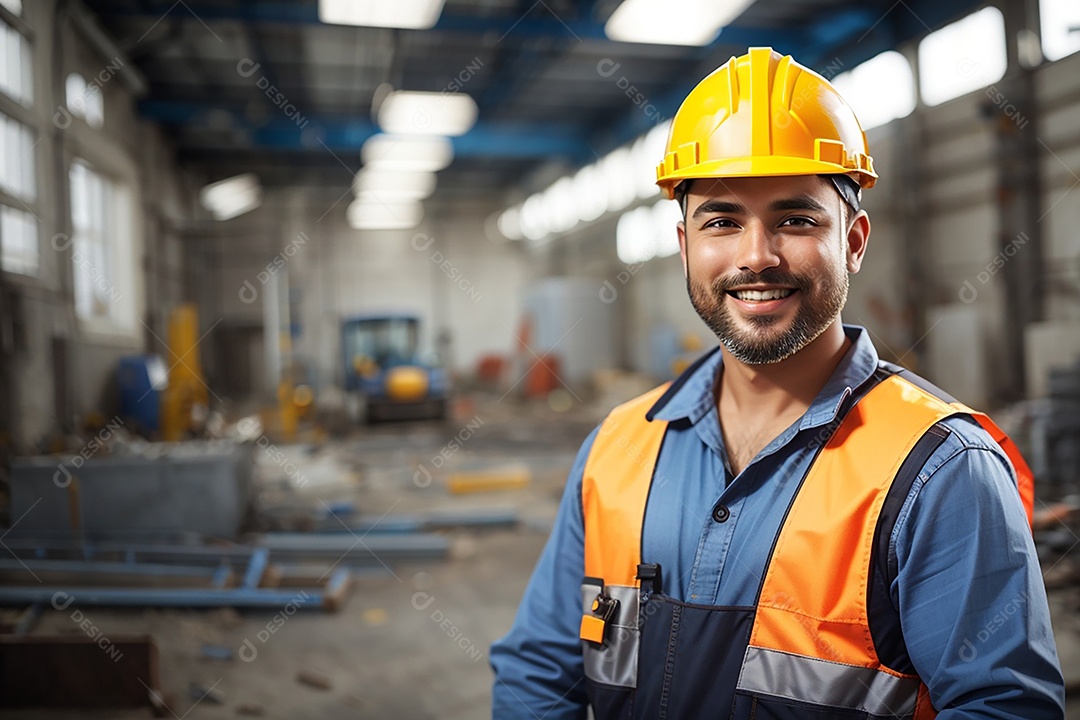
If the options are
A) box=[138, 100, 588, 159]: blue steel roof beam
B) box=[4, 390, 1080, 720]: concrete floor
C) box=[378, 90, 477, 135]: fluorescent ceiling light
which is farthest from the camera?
box=[138, 100, 588, 159]: blue steel roof beam

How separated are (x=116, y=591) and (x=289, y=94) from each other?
12530 millimetres

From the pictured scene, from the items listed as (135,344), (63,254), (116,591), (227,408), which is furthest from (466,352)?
(116,591)

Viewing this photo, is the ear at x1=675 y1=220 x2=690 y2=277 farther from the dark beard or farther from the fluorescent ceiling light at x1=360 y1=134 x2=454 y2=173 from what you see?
the fluorescent ceiling light at x1=360 y1=134 x2=454 y2=173

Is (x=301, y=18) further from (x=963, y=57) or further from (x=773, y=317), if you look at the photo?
(x=773, y=317)

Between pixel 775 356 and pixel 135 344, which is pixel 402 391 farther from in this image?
pixel 775 356

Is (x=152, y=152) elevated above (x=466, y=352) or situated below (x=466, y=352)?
above

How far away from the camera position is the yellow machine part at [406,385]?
14289 millimetres

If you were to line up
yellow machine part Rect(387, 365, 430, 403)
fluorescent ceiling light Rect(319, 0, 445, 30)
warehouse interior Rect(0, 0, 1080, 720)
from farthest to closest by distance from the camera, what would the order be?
yellow machine part Rect(387, 365, 430, 403), fluorescent ceiling light Rect(319, 0, 445, 30), warehouse interior Rect(0, 0, 1080, 720)

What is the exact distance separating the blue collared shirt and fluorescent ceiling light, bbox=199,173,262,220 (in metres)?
22.1

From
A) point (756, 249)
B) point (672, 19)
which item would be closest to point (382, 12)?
point (672, 19)

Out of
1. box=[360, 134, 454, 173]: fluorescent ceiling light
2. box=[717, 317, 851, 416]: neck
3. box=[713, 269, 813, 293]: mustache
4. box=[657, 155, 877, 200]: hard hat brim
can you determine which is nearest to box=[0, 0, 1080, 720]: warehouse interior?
box=[360, 134, 454, 173]: fluorescent ceiling light

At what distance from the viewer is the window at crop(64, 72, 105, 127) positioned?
409 inches

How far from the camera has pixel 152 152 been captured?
15812 mm

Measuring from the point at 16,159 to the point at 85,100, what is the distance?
381 cm
